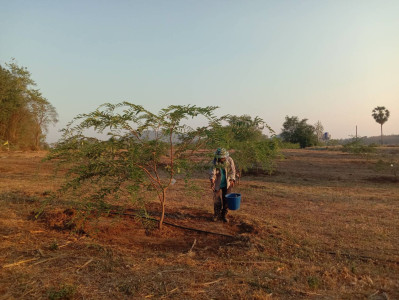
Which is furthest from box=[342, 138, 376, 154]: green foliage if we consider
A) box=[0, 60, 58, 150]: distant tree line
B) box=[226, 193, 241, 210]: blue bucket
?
box=[0, 60, 58, 150]: distant tree line

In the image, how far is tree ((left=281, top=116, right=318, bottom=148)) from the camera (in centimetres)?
4869

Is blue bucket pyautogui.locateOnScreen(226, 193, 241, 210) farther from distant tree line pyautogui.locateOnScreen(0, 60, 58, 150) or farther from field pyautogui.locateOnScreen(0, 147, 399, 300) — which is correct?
distant tree line pyautogui.locateOnScreen(0, 60, 58, 150)

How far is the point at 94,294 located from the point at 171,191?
7037 mm

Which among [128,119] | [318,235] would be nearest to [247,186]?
[318,235]

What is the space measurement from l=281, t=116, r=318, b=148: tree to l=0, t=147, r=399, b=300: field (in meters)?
42.4

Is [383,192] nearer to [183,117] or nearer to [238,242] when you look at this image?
[238,242]

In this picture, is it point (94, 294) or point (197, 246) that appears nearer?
point (94, 294)

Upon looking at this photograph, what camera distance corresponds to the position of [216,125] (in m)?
5.41

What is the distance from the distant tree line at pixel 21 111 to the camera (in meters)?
22.8

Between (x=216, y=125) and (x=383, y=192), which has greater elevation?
(x=216, y=125)

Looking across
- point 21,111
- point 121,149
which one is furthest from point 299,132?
point 121,149

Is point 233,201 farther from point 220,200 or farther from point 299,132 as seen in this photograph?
point 299,132

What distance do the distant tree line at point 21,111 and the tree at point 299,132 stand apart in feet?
122

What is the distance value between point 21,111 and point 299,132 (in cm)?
4096
